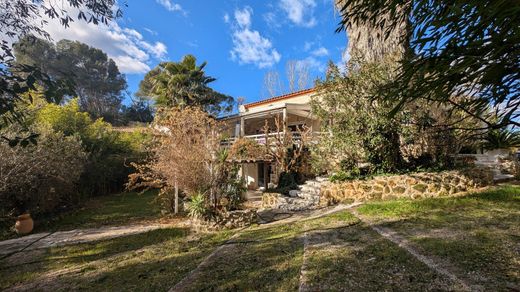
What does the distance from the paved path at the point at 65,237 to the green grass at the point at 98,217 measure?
2.49 feet

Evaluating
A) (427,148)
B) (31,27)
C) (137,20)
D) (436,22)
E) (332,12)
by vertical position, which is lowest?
(427,148)

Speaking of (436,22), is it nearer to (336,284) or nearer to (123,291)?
(336,284)

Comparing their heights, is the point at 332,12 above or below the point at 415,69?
above

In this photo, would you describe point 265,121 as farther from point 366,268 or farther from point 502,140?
point 366,268

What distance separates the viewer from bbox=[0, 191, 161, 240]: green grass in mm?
10852

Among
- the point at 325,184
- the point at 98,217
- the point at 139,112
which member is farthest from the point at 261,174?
the point at 139,112

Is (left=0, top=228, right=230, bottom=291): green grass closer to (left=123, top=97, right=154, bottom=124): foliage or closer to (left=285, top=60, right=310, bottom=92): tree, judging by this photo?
(left=285, top=60, right=310, bottom=92): tree

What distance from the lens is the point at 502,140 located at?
1198cm

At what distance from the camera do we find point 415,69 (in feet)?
8.04

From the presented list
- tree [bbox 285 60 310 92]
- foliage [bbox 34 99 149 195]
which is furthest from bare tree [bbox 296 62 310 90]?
foliage [bbox 34 99 149 195]

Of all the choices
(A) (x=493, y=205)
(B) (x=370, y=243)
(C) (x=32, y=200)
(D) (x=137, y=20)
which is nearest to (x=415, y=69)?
(B) (x=370, y=243)

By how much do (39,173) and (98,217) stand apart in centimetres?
302

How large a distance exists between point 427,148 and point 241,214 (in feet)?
24.9

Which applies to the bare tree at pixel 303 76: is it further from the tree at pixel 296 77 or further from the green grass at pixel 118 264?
the green grass at pixel 118 264
